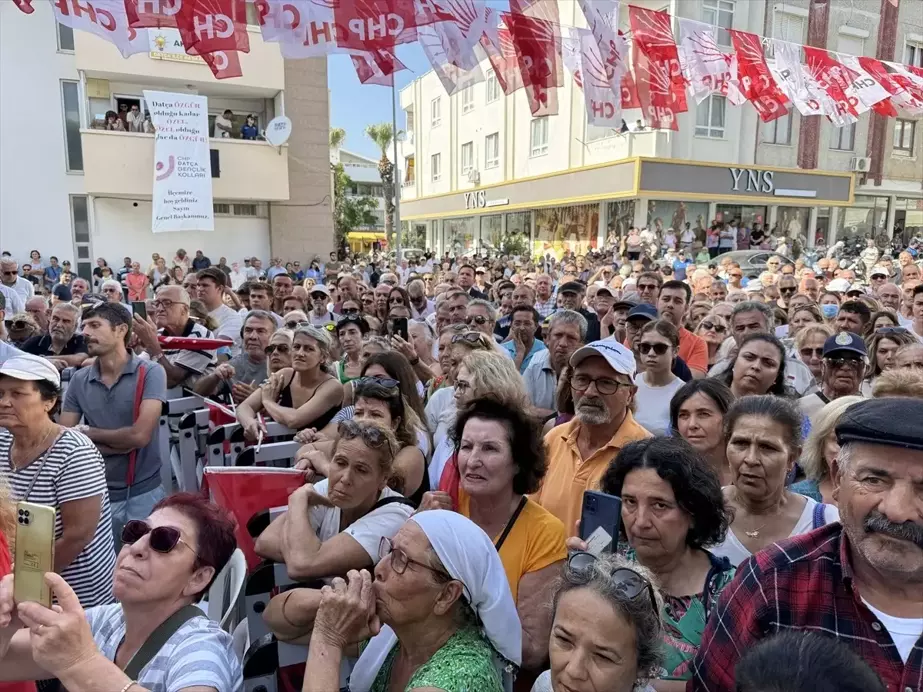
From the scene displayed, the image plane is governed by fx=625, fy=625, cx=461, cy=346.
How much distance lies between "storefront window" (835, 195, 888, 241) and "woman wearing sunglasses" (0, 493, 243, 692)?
107ft

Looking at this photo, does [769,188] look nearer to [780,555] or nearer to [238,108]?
[238,108]

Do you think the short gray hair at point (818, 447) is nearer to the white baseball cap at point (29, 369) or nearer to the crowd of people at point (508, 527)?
the crowd of people at point (508, 527)

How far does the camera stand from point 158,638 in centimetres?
193

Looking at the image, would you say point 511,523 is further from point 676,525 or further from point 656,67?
point 656,67

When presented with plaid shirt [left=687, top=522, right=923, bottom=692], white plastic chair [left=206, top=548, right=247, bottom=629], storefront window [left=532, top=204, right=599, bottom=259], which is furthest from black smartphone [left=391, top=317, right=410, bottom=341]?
storefront window [left=532, top=204, right=599, bottom=259]

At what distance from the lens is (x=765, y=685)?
116cm

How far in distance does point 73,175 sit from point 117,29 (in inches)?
663

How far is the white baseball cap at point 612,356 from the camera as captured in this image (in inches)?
121

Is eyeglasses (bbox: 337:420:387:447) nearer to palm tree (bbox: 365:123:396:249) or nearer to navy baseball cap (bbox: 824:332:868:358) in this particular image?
navy baseball cap (bbox: 824:332:868:358)

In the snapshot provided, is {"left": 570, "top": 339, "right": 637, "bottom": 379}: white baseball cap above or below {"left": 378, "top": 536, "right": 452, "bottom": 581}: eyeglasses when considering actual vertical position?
above

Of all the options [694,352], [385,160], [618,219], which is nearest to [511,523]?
[694,352]

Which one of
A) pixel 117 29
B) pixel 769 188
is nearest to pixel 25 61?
pixel 117 29

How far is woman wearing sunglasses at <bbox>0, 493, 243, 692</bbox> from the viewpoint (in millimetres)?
1665

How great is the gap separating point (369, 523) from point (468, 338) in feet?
7.17
